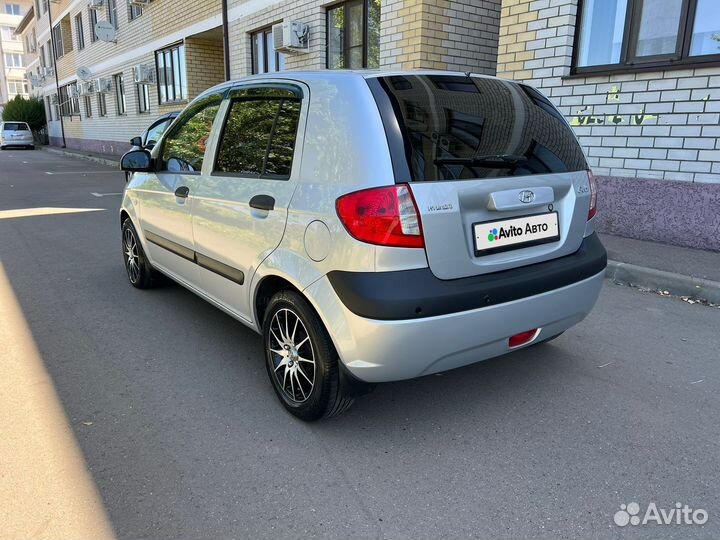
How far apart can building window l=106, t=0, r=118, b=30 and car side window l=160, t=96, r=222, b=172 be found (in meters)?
21.6

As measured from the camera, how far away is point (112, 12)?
73.3 feet

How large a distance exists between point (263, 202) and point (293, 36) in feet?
30.2

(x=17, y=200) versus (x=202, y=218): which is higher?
(x=202, y=218)

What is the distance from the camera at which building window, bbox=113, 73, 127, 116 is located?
22141mm

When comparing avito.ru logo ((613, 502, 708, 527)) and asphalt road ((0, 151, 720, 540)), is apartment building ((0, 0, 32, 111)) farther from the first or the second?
avito.ru logo ((613, 502, 708, 527))

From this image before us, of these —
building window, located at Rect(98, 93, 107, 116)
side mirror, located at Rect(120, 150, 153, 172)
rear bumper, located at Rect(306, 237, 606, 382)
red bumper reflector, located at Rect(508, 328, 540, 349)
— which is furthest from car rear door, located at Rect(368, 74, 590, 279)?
building window, located at Rect(98, 93, 107, 116)

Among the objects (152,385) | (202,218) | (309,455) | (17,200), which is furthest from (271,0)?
(309,455)

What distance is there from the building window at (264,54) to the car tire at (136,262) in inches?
335

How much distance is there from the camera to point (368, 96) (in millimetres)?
2455

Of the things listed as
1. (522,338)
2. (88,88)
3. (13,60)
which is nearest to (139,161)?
(522,338)

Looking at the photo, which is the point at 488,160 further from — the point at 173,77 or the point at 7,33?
the point at 7,33

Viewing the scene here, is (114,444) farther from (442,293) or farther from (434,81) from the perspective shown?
(434,81)

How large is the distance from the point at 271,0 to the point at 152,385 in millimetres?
11206

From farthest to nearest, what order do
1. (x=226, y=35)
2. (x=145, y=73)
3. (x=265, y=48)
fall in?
1. (x=145, y=73)
2. (x=226, y=35)
3. (x=265, y=48)
